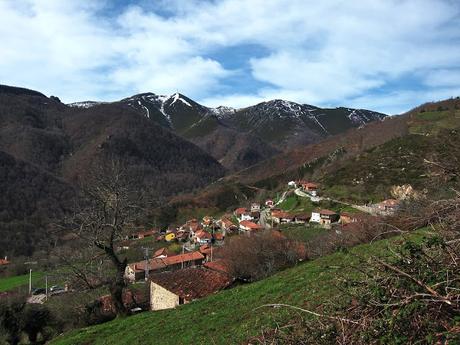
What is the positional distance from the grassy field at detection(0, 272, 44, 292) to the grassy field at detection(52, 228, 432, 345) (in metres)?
49.5

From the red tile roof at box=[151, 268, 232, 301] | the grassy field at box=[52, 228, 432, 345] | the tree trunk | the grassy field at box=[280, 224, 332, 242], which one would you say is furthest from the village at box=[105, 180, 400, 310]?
the tree trunk

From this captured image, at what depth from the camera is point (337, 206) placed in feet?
200

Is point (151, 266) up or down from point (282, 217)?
down

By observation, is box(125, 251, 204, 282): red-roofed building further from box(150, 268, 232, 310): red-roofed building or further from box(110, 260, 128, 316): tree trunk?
box(110, 260, 128, 316): tree trunk

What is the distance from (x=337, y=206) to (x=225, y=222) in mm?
24658

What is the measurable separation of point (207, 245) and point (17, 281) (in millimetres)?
28064

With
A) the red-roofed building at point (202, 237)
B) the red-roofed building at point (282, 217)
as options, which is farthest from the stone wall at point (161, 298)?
the red-roofed building at point (202, 237)

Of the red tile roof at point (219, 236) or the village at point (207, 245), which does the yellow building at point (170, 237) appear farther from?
the red tile roof at point (219, 236)

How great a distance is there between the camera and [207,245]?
65375mm

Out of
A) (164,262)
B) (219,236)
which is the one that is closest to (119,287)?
(164,262)

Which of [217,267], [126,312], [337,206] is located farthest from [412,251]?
[337,206]

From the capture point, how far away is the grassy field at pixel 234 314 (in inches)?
373

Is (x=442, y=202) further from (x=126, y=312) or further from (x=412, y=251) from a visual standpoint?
(x=126, y=312)

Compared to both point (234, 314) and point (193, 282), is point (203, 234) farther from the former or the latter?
point (234, 314)
